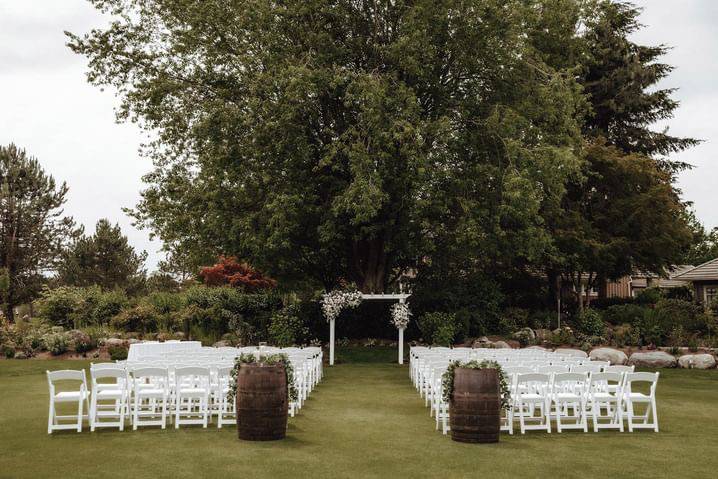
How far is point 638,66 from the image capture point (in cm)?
4031

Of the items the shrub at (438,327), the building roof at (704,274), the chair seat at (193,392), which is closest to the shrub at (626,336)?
the shrub at (438,327)

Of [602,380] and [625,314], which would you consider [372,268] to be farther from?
[602,380]

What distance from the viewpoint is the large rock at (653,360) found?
945 inches

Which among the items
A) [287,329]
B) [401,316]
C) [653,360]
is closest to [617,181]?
[653,360]

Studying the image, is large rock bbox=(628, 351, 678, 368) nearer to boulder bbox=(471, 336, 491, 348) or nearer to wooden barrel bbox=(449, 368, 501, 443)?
boulder bbox=(471, 336, 491, 348)

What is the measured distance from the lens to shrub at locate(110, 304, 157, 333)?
28938 millimetres

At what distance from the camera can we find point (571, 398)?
11.4 metres

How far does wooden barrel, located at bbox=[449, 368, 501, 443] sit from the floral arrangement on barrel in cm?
3176

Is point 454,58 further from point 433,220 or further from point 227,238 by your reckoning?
point 227,238

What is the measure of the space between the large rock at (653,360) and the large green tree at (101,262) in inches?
1261

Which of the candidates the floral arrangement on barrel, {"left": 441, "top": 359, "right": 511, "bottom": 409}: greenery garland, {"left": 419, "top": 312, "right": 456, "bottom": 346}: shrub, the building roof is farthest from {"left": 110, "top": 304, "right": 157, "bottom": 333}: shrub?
the building roof

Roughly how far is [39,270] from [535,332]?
3278 centimetres

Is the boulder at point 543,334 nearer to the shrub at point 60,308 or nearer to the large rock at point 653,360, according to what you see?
the large rock at point 653,360

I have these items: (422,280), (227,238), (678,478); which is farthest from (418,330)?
(678,478)
